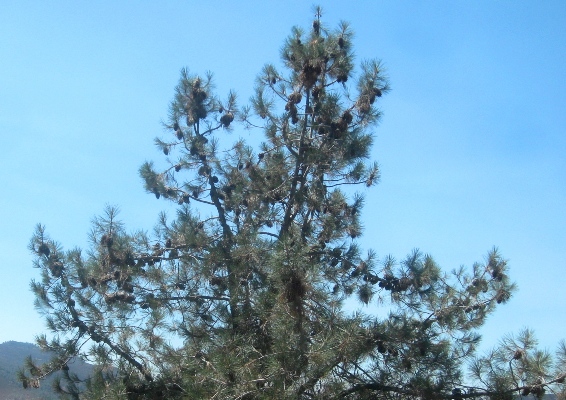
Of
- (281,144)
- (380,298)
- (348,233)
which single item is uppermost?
(281,144)

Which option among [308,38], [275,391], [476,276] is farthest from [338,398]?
[308,38]

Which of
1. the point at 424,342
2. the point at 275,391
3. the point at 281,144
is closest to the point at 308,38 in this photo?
the point at 281,144

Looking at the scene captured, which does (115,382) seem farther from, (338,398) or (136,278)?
(338,398)

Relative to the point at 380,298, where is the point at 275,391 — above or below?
below

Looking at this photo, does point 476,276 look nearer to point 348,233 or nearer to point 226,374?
point 348,233

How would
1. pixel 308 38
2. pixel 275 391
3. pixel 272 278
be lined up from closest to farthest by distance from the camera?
pixel 275 391
pixel 272 278
pixel 308 38

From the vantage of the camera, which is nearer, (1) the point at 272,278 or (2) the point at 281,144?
(1) the point at 272,278

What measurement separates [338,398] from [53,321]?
130 inches

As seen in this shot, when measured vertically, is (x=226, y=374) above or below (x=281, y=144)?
below

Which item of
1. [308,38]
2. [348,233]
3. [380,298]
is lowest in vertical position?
[380,298]

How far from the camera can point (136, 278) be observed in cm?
784

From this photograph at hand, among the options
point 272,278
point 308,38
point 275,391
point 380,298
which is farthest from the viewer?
point 308,38

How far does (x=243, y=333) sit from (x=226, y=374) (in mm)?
1013

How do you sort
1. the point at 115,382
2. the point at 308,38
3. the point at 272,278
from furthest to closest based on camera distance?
the point at 308,38 → the point at 115,382 → the point at 272,278
